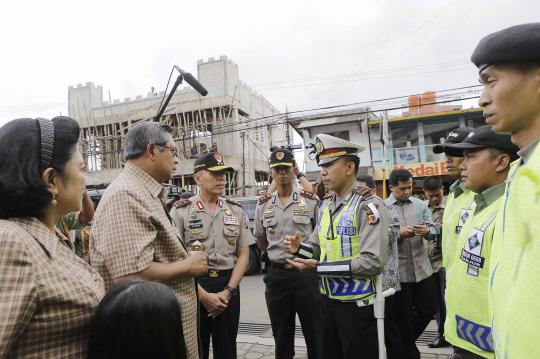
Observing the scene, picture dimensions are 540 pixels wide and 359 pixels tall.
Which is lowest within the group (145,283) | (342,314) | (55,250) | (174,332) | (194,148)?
(342,314)

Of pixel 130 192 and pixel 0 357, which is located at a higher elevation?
pixel 130 192

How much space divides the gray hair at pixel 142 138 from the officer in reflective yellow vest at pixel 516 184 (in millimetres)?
1675

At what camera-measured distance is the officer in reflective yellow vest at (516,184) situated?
0.78 m

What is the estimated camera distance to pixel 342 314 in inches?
99.0

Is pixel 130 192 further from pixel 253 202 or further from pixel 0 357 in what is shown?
pixel 253 202

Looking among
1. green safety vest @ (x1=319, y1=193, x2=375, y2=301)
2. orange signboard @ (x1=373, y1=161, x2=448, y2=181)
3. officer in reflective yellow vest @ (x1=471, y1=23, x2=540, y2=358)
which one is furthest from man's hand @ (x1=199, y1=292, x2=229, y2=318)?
orange signboard @ (x1=373, y1=161, x2=448, y2=181)

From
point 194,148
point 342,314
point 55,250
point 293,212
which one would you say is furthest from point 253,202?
point 194,148

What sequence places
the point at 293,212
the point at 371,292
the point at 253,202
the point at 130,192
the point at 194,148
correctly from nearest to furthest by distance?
the point at 130,192 → the point at 371,292 → the point at 293,212 → the point at 253,202 → the point at 194,148

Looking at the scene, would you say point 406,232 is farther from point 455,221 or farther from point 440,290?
point 455,221

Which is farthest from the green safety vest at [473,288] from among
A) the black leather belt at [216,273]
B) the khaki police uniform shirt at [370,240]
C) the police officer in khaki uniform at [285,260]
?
the black leather belt at [216,273]

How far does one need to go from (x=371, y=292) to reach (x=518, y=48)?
179 cm

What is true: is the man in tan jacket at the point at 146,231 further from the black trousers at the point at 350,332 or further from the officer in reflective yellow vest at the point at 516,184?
the officer in reflective yellow vest at the point at 516,184

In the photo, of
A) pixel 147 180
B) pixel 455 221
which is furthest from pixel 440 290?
pixel 147 180

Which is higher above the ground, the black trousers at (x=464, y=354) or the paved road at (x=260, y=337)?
the black trousers at (x=464, y=354)
